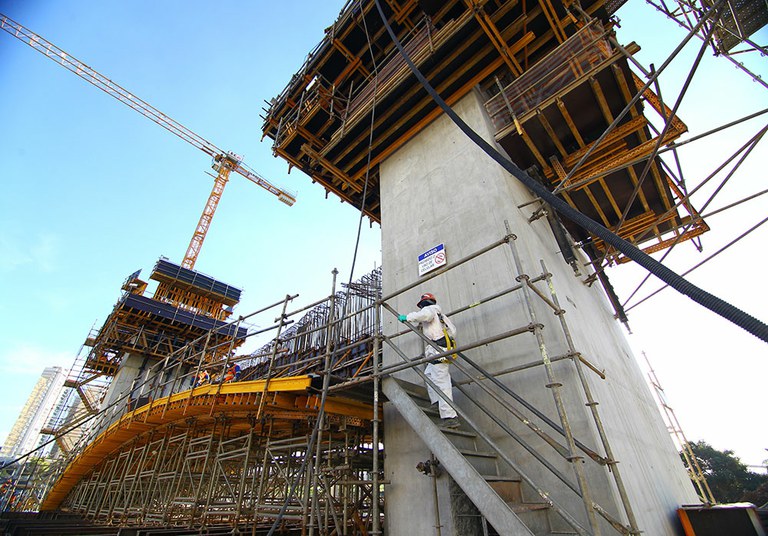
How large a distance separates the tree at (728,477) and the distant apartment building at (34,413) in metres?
148

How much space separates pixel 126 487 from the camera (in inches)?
614

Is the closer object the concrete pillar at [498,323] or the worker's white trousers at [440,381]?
the concrete pillar at [498,323]

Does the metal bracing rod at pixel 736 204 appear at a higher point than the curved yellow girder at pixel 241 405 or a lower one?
higher

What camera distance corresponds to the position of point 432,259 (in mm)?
7348

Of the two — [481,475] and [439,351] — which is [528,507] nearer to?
[481,475]

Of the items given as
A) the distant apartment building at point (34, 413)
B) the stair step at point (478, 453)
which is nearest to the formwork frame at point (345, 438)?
the stair step at point (478, 453)

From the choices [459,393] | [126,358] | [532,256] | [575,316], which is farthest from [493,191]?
[126,358]

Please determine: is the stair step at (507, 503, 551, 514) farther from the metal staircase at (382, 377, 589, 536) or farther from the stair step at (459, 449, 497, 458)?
the stair step at (459, 449, 497, 458)

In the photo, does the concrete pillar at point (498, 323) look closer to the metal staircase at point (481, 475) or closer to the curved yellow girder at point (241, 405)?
the metal staircase at point (481, 475)

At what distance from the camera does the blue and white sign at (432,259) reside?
282 inches

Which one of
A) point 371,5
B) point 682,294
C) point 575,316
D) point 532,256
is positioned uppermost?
point 371,5

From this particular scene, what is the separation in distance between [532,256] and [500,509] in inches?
158

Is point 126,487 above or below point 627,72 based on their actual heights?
below

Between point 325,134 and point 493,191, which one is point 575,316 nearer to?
point 493,191
